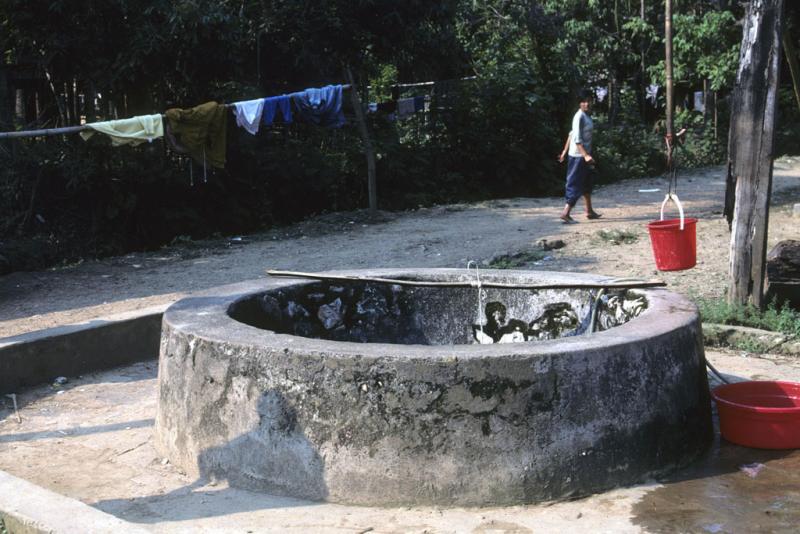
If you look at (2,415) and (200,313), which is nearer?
(200,313)

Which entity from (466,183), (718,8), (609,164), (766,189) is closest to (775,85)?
(766,189)

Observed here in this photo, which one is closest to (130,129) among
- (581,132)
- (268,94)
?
(268,94)

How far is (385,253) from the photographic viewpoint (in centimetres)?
1048

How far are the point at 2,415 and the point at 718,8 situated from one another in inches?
706

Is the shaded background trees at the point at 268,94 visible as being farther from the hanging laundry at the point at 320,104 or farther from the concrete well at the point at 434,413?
the concrete well at the point at 434,413

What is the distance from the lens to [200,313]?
456 cm

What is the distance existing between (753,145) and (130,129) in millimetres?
6301

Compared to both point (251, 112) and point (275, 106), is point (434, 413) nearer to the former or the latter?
point (251, 112)

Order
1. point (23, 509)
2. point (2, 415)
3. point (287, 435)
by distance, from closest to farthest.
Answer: point (23, 509) → point (287, 435) → point (2, 415)

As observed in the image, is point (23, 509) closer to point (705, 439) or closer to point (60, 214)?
point (705, 439)

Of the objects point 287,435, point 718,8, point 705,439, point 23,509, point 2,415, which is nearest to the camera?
point 23,509

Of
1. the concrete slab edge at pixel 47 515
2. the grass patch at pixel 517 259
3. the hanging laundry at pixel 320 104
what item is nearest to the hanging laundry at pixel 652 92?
the hanging laundry at pixel 320 104

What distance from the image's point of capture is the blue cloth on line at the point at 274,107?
11.0 metres

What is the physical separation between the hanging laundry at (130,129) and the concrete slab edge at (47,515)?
21.8ft
